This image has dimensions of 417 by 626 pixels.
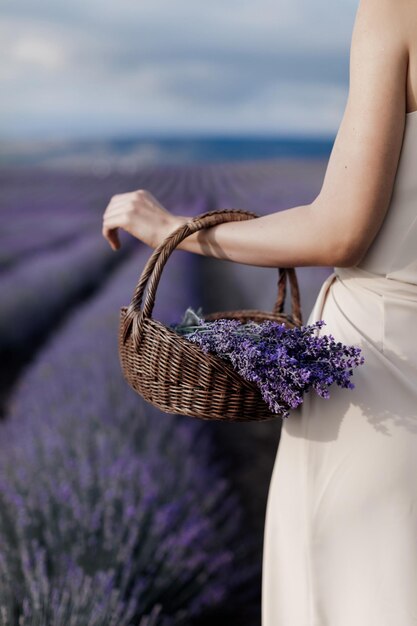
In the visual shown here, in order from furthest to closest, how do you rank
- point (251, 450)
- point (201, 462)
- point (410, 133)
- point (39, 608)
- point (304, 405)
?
point (251, 450) → point (201, 462) → point (39, 608) → point (304, 405) → point (410, 133)

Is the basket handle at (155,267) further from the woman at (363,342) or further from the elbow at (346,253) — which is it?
the elbow at (346,253)

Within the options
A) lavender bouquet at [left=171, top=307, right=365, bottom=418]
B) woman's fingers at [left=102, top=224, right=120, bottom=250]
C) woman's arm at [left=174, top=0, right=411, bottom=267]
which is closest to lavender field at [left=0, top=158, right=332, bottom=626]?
woman's fingers at [left=102, top=224, right=120, bottom=250]

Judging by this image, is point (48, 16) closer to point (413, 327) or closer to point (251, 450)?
point (251, 450)

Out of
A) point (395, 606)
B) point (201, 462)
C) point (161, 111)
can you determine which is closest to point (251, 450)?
point (201, 462)

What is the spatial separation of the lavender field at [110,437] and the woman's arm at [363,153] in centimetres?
151

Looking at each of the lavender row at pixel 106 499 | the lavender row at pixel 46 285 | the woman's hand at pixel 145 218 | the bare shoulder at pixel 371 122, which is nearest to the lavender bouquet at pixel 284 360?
the bare shoulder at pixel 371 122

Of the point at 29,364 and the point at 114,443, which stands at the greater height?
the point at 29,364

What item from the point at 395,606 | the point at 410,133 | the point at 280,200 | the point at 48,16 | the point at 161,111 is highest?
the point at 48,16

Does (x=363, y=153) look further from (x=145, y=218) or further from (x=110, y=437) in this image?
(x=110, y=437)

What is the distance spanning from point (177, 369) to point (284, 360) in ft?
0.55

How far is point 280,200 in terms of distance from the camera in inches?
111

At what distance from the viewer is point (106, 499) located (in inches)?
93.5

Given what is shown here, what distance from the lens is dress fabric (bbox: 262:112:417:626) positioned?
1021mm

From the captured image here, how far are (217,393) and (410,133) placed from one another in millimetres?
406
